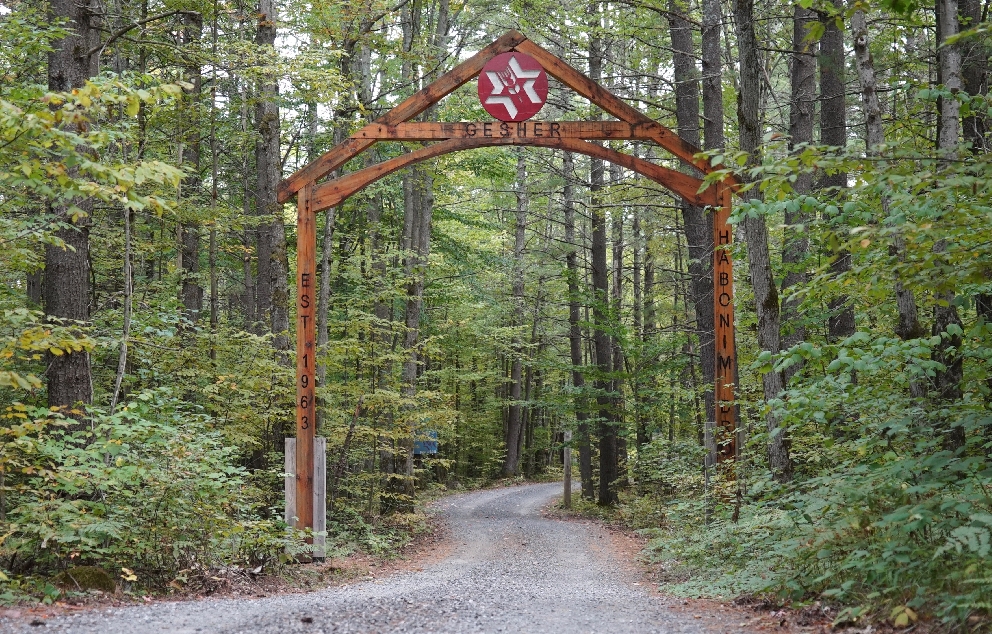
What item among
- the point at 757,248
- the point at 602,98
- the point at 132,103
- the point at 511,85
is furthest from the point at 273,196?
the point at 757,248

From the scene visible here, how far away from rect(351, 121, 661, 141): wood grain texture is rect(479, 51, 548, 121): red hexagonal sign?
A: 16 centimetres

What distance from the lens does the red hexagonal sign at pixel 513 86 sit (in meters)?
9.31

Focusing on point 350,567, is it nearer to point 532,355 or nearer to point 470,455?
point 532,355

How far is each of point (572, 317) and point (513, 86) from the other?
1207 centimetres

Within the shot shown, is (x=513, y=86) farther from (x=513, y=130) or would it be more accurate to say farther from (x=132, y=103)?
(x=132, y=103)

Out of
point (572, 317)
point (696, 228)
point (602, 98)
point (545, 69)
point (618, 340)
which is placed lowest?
point (618, 340)

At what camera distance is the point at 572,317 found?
68.8 ft

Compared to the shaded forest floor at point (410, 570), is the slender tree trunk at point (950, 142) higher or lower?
higher

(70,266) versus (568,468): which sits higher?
(70,266)

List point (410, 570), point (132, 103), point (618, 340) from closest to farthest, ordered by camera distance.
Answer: point (132, 103) → point (410, 570) → point (618, 340)

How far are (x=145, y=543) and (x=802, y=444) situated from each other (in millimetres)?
7562

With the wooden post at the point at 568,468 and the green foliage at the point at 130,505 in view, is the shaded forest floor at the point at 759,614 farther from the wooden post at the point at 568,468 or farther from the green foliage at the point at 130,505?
the wooden post at the point at 568,468

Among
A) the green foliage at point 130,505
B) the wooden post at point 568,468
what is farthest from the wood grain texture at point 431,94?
the wooden post at point 568,468

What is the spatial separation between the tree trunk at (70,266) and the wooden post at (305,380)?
7.52 ft
